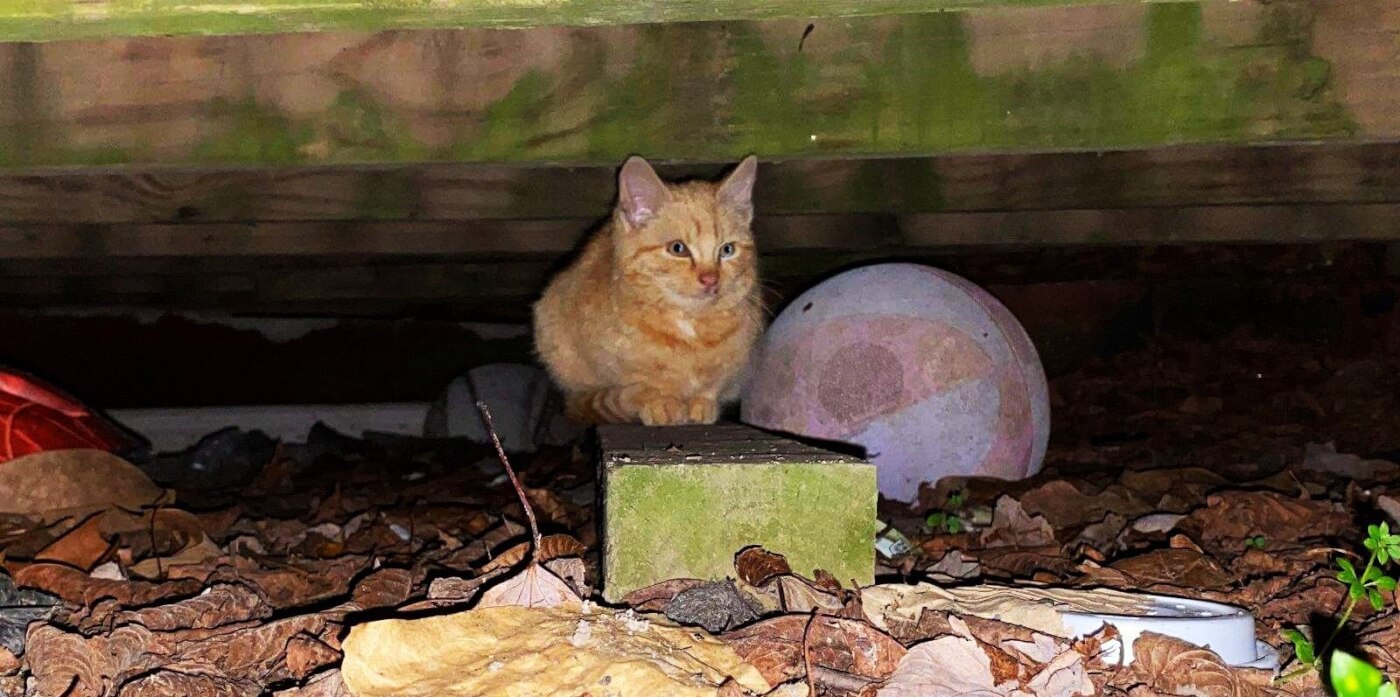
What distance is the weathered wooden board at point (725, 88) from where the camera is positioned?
9.27 feet

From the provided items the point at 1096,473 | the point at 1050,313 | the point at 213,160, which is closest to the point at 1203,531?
the point at 1096,473

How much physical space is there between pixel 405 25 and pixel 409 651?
37.6 inches

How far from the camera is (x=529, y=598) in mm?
2031

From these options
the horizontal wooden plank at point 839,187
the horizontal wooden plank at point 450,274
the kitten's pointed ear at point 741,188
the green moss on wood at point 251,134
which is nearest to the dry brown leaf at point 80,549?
the green moss on wood at point 251,134

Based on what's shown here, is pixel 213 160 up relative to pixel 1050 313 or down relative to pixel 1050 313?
up

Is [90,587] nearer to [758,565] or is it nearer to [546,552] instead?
[546,552]

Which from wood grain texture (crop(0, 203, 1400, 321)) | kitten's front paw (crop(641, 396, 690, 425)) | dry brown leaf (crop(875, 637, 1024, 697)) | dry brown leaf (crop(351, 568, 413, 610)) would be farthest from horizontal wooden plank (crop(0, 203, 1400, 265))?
dry brown leaf (crop(875, 637, 1024, 697))

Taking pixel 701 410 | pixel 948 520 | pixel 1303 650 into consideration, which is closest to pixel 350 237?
pixel 701 410

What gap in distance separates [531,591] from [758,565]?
455 mm

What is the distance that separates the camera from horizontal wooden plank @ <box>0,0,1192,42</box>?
5.73 ft

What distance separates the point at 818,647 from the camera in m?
1.99

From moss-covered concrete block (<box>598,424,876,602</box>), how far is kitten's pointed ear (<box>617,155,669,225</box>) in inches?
80.2

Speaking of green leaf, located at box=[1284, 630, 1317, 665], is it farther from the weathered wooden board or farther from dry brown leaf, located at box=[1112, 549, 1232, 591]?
the weathered wooden board

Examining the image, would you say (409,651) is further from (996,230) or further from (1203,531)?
(996,230)
